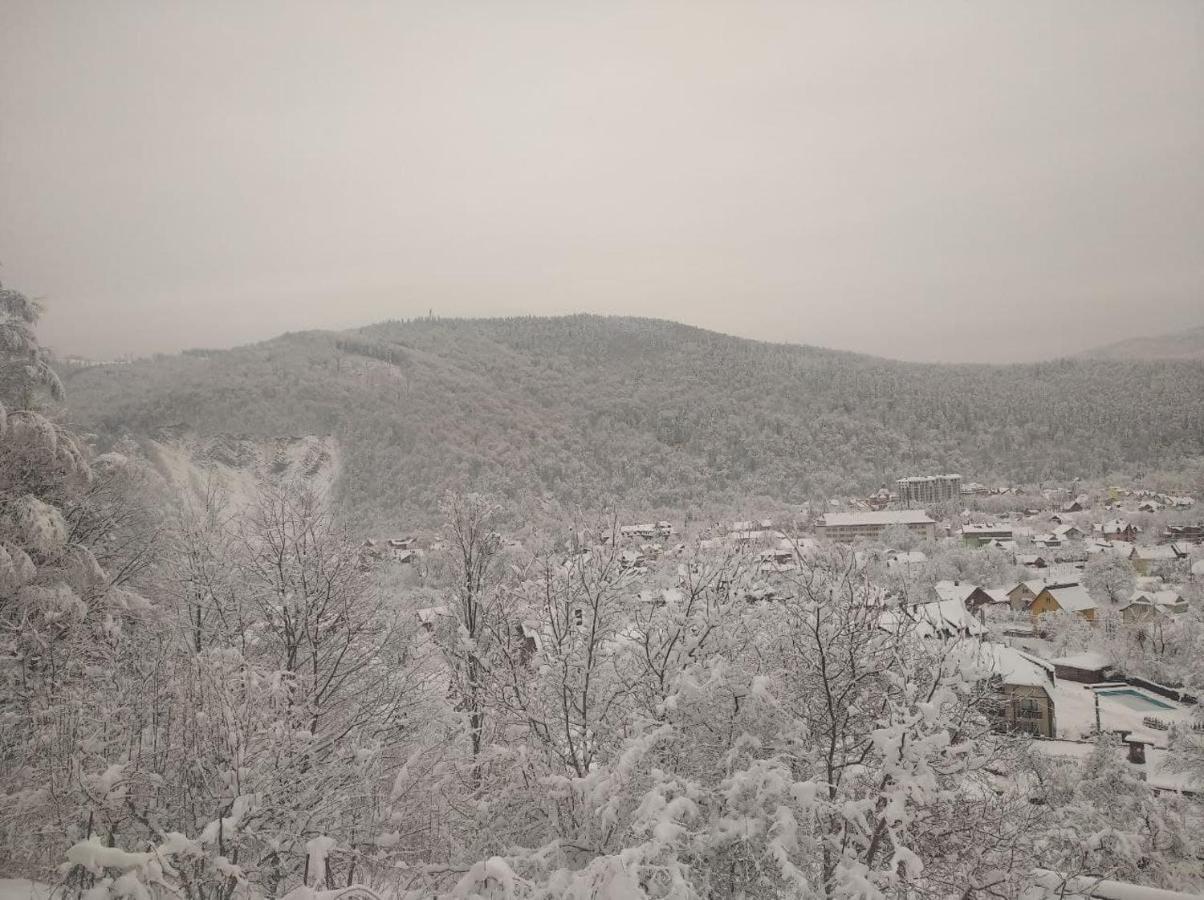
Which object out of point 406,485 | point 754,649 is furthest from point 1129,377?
point 754,649

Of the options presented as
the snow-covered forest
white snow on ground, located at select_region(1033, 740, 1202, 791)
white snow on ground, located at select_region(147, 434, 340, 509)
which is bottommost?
white snow on ground, located at select_region(1033, 740, 1202, 791)

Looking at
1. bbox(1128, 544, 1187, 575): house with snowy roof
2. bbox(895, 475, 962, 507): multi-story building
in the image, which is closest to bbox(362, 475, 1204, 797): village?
bbox(1128, 544, 1187, 575): house with snowy roof

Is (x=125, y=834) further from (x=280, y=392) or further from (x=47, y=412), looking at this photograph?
(x=280, y=392)

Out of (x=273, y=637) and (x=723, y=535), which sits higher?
(x=723, y=535)

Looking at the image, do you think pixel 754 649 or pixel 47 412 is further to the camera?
pixel 47 412

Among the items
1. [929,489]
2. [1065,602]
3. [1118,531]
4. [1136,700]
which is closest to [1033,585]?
[1065,602]

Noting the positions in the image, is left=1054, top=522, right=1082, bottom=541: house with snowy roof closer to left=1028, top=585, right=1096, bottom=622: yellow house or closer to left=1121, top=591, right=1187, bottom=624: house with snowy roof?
left=1028, top=585, right=1096, bottom=622: yellow house

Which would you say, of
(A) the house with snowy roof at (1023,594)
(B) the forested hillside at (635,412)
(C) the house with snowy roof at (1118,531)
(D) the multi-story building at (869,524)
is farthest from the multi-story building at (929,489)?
(A) the house with snowy roof at (1023,594)
